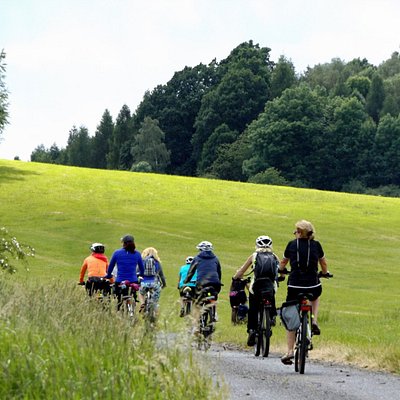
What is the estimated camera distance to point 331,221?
209 feet

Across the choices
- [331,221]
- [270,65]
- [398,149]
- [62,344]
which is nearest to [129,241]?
[62,344]

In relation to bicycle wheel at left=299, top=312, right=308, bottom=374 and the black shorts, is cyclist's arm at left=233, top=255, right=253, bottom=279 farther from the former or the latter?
bicycle wheel at left=299, top=312, right=308, bottom=374

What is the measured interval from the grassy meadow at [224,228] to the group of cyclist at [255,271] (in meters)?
1.55

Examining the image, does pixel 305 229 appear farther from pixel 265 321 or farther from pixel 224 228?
pixel 224 228

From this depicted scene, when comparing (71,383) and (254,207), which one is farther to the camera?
(254,207)

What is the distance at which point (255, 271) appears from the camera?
57.4 feet

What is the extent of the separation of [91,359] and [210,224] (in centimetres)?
5103

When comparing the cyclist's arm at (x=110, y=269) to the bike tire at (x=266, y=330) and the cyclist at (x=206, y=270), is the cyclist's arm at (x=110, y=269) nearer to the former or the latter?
the cyclist at (x=206, y=270)

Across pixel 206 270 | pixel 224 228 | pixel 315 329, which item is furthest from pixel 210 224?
pixel 315 329

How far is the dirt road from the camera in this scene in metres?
12.5

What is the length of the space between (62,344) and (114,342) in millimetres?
514

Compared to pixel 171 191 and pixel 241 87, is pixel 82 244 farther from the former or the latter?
pixel 241 87

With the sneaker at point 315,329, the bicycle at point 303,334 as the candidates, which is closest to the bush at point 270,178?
the sneaker at point 315,329

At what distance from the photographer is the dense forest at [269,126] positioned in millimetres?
121125
